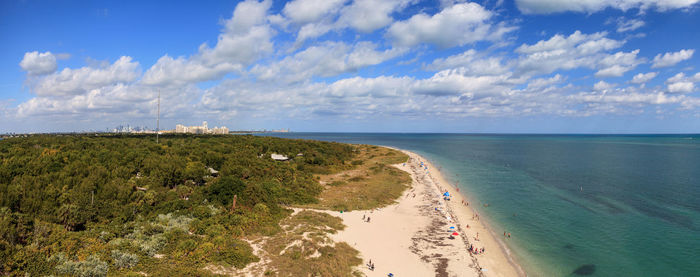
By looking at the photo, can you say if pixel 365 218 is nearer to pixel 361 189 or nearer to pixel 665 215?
pixel 361 189

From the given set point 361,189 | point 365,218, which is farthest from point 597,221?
point 361,189

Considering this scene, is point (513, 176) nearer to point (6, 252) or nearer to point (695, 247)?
point (695, 247)

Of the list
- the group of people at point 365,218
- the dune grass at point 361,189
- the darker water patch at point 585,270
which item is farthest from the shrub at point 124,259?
the darker water patch at point 585,270

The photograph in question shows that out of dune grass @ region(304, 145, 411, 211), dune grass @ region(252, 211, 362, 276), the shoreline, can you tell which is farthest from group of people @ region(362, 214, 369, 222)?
the shoreline

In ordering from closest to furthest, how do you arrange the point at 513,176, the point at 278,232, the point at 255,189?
1. the point at 278,232
2. the point at 255,189
3. the point at 513,176

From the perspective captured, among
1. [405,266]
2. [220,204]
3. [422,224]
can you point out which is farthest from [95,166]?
[422,224]
